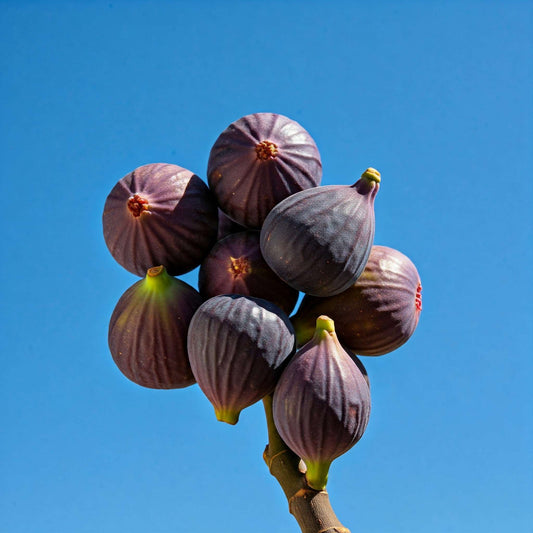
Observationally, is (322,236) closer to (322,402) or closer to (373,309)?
(373,309)

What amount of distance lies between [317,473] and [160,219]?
1513 millimetres

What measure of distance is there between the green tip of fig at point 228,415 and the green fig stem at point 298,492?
0.53 meters

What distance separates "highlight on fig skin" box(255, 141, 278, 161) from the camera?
3.48 m

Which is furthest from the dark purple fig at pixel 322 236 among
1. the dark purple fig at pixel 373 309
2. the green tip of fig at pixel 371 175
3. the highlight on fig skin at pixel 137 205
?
the highlight on fig skin at pixel 137 205

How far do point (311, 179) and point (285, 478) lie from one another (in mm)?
1600

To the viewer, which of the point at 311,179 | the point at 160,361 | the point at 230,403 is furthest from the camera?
the point at 311,179

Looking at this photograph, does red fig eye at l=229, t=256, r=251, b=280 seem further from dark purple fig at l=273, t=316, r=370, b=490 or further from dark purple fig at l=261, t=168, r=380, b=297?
dark purple fig at l=273, t=316, r=370, b=490

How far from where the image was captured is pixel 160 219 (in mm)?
3525

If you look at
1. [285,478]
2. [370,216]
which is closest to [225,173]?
[370,216]

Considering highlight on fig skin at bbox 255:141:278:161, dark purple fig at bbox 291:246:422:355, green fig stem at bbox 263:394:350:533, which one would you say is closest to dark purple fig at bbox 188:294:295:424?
dark purple fig at bbox 291:246:422:355

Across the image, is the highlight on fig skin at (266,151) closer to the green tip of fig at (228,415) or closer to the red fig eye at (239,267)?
the red fig eye at (239,267)

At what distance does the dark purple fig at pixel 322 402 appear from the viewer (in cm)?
294

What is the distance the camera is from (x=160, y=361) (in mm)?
3391

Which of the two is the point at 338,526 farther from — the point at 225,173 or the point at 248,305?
the point at 225,173
